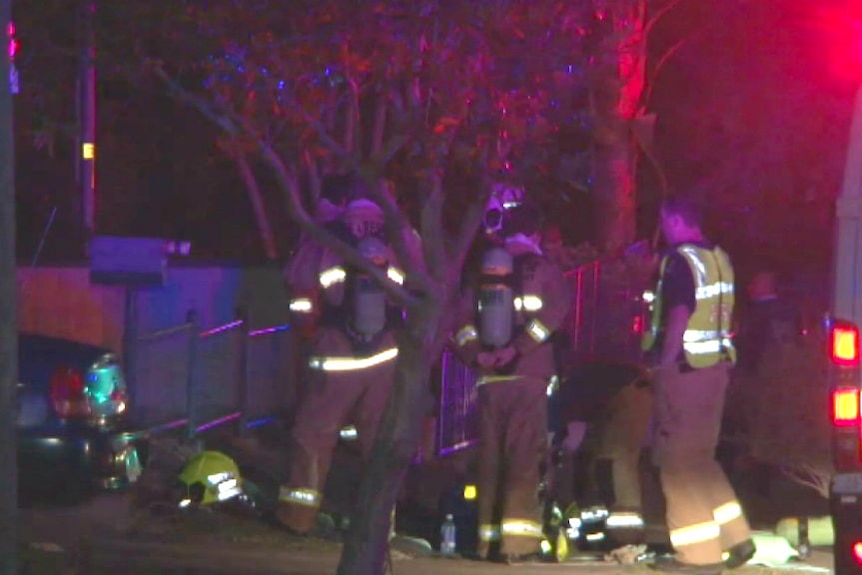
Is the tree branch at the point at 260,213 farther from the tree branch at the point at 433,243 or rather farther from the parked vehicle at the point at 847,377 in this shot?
the parked vehicle at the point at 847,377

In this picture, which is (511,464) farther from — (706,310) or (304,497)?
(706,310)

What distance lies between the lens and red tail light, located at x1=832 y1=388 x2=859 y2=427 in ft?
21.9

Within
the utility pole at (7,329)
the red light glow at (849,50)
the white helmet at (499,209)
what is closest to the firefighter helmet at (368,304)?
the white helmet at (499,209)

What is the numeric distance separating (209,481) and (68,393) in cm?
107

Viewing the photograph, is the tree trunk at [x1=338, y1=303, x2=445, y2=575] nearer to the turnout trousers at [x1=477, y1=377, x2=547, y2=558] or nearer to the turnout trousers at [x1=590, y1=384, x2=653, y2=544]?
the turnout trousers at [x1=477, y1=377, x2=547, y2=558]

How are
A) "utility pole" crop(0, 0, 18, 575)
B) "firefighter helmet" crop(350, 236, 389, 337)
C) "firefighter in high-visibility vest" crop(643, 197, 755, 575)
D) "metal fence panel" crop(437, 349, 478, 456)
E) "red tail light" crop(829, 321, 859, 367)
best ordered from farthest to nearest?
"metal fence panel" crop(437, 349, 478, 456) → "firefighter helmet" crop(350, 236, 389, 337) → "firefighter in high-visibility vest" crop(643, 197, 755, 575) → "red tail light" crop(829, 321, 859, 367) → "utility pole" crop(0, 0, 18, 575)

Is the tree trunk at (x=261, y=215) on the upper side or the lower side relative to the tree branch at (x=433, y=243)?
lower

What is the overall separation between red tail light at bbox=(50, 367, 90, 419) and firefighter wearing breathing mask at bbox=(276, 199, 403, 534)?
1.13 metres

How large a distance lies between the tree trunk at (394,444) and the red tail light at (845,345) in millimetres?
1586

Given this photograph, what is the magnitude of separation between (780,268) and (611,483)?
38.1ft

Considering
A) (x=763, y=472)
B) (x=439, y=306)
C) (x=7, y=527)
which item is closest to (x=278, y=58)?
(x=439, y=306)

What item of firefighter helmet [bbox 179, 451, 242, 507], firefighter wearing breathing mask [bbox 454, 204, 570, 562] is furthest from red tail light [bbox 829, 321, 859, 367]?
firefighter helmet [bbox 179, 451, 242, 507]

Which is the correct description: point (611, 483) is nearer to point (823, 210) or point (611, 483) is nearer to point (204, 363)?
point (204, 363)

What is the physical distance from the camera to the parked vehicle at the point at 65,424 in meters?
8.80
